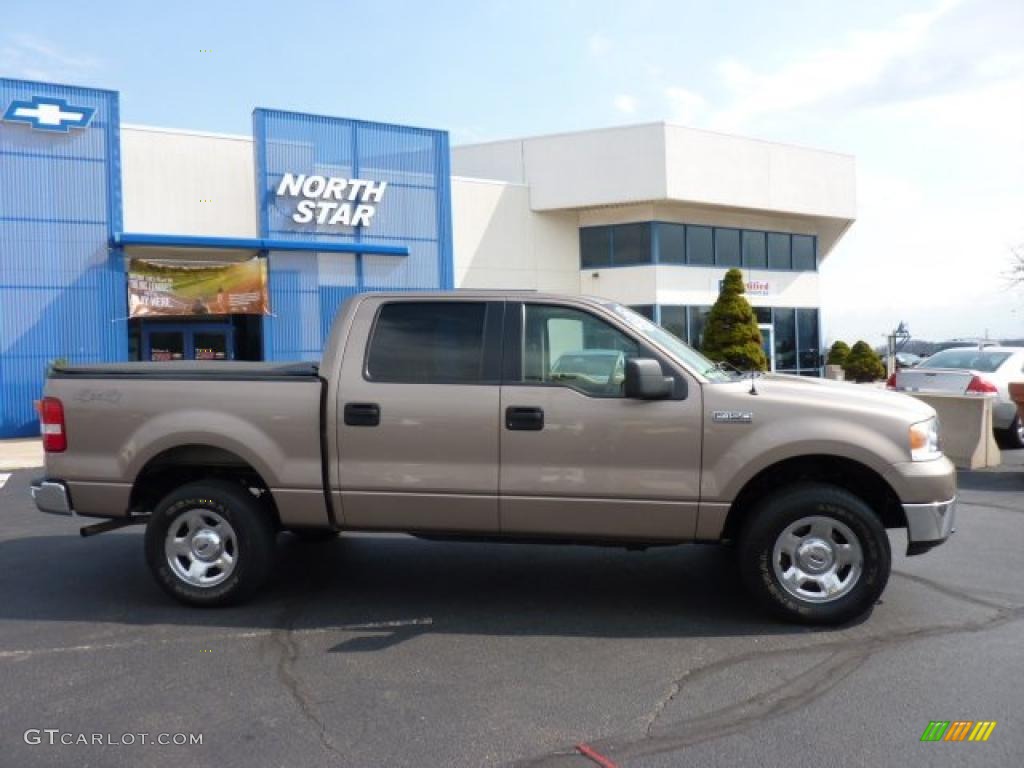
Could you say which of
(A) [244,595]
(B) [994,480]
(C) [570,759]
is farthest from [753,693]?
(B) [994,480]

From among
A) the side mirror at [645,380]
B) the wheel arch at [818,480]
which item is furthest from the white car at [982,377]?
the side mirror at [645,380]

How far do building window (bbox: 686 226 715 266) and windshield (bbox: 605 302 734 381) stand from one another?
71.4 feet

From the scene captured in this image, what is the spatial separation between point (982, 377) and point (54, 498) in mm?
11812

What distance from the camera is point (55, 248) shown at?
1767cm

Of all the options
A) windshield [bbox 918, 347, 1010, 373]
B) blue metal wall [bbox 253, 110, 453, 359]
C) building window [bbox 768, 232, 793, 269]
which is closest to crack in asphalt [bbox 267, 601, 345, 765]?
windshield [bbox 918, 347, 1010, 373]

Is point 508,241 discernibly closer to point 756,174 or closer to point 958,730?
point 756,174

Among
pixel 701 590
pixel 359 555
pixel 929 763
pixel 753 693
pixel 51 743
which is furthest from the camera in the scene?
pixel 359 555

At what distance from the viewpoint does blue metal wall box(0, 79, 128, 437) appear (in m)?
17.3

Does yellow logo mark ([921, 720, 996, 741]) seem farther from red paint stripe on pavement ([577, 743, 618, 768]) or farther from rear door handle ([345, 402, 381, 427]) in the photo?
rear door handle ([345, 402, 381, 427])

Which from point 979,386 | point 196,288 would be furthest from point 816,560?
point 196,288

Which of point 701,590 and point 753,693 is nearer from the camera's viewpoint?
point 753,693

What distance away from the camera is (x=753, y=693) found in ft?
13.1

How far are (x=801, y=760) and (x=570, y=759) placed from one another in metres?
0.90

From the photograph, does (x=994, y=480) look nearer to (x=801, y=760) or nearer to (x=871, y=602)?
(x=871, y=602)
